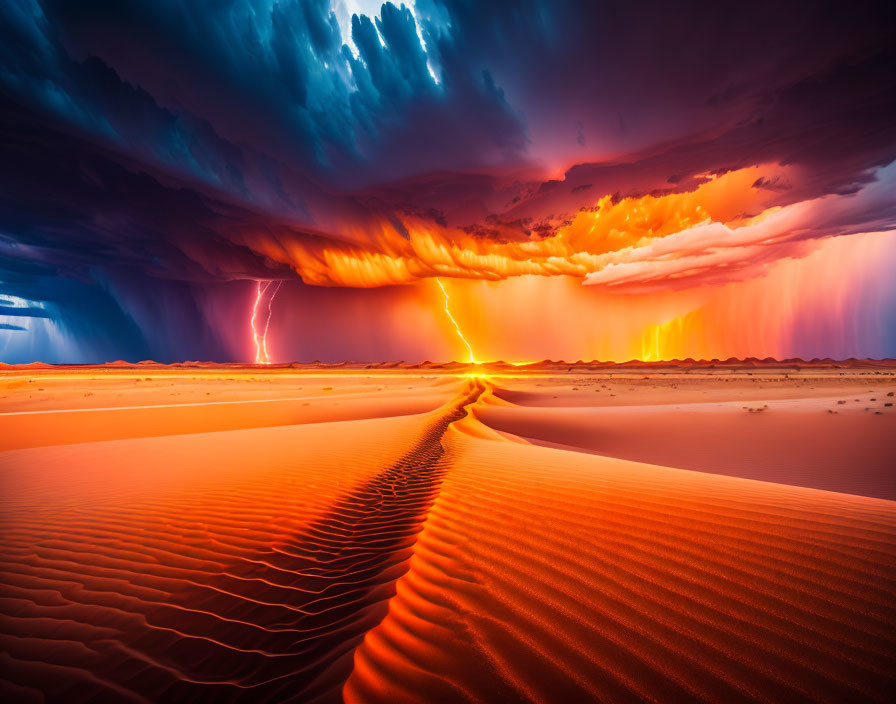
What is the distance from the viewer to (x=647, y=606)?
2.07 metres

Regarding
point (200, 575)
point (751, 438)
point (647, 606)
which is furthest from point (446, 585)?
point (751, 438)

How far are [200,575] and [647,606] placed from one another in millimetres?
3264

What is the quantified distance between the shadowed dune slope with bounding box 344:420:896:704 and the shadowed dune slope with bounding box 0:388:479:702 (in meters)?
0.38

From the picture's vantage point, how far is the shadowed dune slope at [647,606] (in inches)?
62.6

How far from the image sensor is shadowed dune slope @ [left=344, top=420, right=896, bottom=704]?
1.59 m

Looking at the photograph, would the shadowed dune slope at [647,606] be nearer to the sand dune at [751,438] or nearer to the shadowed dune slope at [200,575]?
the shadowed dune slope at [200,575]

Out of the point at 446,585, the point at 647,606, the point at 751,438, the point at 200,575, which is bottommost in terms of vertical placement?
the point at 200,575

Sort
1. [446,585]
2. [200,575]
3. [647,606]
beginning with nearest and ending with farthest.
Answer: [647,606], [446,585], [200,575]

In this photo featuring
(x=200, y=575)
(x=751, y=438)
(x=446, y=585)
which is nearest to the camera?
(x=446, y=585)

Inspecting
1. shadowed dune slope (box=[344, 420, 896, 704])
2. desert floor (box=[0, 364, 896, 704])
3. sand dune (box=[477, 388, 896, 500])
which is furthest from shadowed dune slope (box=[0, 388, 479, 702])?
sand dune (box=[477, 388, 896, 500])

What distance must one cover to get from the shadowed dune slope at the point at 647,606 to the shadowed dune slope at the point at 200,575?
0.38 meters

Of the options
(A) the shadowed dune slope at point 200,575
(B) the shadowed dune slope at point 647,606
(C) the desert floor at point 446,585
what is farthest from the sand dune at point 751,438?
(A) the shadowed dune slope at point 200,575

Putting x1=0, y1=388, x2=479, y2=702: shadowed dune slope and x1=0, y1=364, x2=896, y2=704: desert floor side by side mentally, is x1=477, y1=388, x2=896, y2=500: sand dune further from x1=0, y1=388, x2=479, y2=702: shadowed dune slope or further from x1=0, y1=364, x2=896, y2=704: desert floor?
x1=0, y1=388, x2=479, y2=702: shadowed dune slope

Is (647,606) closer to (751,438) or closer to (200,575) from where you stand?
(200,575)
